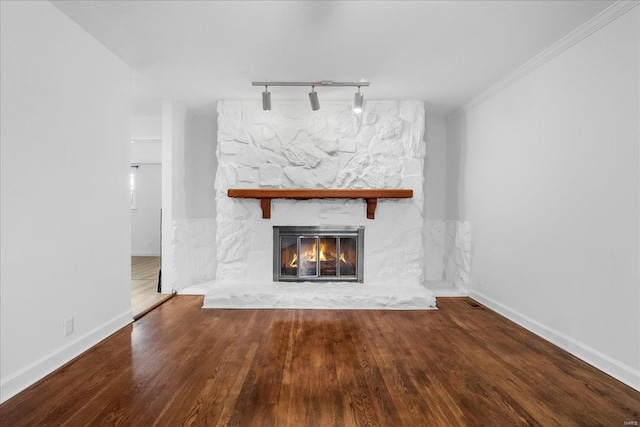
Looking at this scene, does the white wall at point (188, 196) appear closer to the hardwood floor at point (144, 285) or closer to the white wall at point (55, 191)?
the hardwood floor at point (144, 285)

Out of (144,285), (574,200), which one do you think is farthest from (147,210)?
(574,200)

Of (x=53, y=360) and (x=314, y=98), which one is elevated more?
(x=314, y=98)

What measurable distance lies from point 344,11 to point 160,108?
2.98 m

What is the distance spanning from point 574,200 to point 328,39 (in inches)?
86.4

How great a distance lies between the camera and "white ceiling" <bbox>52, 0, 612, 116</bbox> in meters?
2.03

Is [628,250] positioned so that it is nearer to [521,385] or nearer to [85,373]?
[521,385]

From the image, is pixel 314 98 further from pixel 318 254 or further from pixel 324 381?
pixel 324 381

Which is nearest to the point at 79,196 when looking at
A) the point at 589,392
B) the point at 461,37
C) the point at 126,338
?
the point at 126,338

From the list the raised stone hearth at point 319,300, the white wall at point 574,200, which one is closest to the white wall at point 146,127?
the raised stone hearth at point 319,300

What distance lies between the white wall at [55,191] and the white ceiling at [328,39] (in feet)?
1.03

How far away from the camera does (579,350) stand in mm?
2225

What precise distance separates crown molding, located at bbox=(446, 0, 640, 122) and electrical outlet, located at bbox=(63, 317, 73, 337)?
411 cm

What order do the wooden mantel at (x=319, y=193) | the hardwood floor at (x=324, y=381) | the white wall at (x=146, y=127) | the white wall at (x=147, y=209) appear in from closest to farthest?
1. the hardwood floor at (x=324, y=381)
2. the wooden mantel at (x=319, y=193)
3. the white wall at (x=146, y=127)
4. the white wall at (x=147, y=209)

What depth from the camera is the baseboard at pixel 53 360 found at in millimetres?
1727
